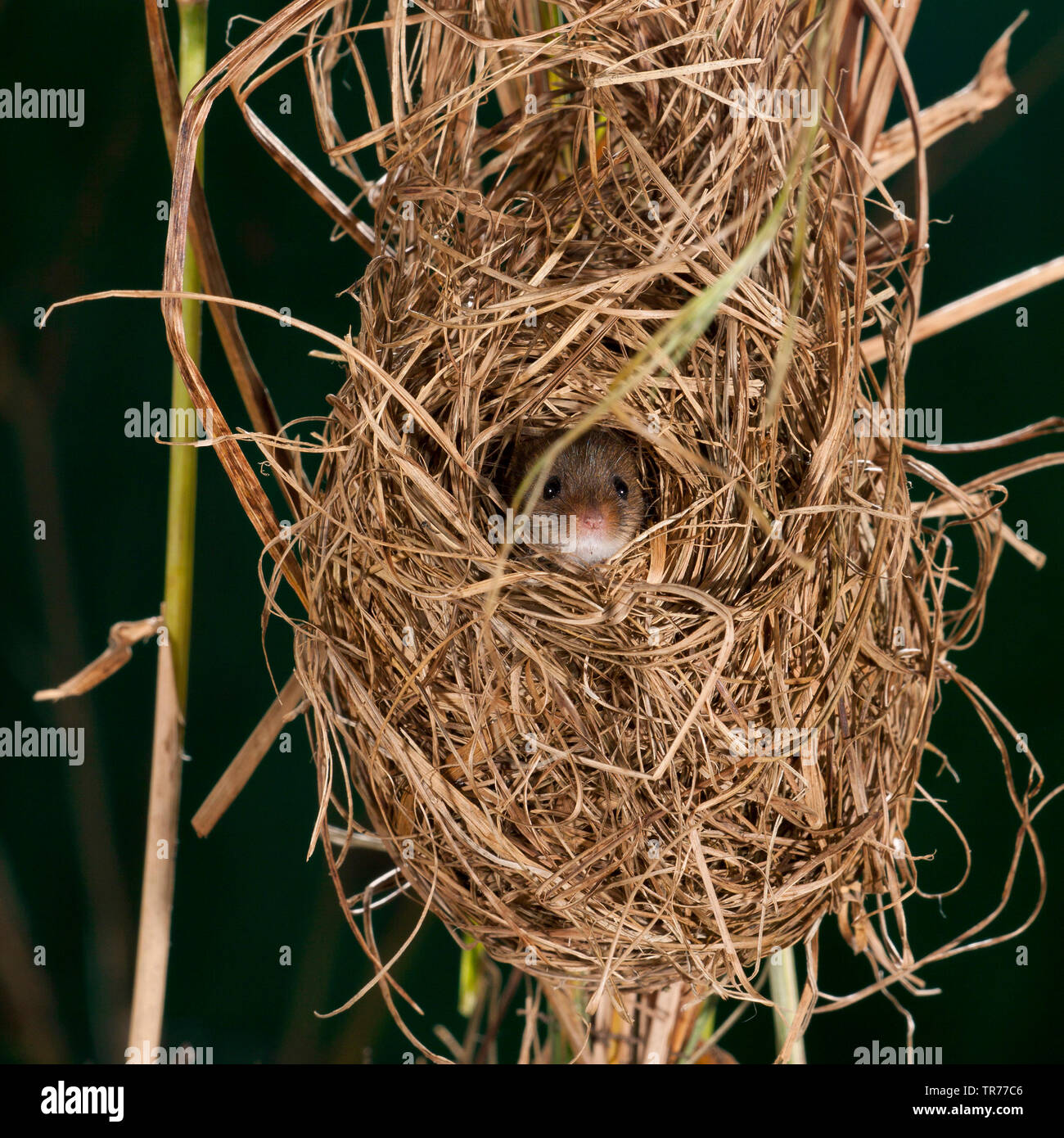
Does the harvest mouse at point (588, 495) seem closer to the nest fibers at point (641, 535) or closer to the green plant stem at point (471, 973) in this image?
the nest fibers at point (641, 535)

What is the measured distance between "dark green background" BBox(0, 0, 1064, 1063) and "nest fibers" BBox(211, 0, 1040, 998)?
0.47 meters

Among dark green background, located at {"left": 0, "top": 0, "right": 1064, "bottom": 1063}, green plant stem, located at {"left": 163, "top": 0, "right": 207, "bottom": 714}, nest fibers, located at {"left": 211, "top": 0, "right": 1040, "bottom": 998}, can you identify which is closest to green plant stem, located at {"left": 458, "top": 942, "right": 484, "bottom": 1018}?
dark green background, located at {"left": 0, "top": 0, "right": 1064, "bottom": 1063}

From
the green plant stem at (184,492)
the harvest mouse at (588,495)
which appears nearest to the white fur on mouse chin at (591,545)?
the harvest mouse at (588,495)

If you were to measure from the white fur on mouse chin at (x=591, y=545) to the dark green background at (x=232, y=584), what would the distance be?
1.71 ft

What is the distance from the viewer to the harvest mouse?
91cm

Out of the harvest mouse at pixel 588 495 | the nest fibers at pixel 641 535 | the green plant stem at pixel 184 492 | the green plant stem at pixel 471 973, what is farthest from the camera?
the green plant stem at pixel 471 973

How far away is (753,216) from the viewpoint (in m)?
0.69

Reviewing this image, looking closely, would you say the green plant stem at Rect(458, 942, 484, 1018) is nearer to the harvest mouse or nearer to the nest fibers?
the nest fibers

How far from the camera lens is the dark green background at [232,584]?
1.15 meters

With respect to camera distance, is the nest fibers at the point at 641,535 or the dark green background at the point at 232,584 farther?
the dark green background at the point at 232,584

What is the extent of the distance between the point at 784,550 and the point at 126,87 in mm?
1122

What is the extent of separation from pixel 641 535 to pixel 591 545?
178 millimetres
